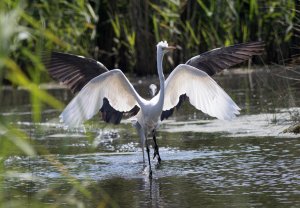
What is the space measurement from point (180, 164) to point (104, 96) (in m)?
1.08

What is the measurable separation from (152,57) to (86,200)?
1006 centimetres

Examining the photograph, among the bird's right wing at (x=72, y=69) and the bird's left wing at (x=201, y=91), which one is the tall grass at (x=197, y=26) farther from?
the bird's right wing at (x=72, y=69)

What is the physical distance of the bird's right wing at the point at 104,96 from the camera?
8.12 metres

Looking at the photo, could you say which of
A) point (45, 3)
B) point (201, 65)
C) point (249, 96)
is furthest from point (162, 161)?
point (45, 3)

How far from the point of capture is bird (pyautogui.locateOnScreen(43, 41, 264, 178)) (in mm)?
8922

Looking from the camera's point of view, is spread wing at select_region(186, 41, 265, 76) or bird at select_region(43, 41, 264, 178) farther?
spread wing at select_region(186, 41, 265, 76)

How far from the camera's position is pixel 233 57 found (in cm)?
967

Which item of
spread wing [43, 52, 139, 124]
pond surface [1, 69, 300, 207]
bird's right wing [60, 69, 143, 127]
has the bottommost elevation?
pond surface [1, 69, 300, 207]

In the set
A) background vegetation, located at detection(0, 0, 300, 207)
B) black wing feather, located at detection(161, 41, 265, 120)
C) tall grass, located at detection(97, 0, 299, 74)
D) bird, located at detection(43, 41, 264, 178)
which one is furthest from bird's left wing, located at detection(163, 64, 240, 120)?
tall grass, located at detection(97, 0, 299, 74)

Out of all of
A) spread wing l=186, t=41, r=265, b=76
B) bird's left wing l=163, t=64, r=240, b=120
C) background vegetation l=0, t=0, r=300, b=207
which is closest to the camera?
bird's left wing l=163, t=64, r=240, b=120

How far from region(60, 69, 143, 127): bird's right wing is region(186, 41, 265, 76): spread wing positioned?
846 mm

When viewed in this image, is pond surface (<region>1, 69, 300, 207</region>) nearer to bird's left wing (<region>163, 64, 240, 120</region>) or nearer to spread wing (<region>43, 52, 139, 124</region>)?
bird's left wing (<region>163, 64, 240, 120</region>)

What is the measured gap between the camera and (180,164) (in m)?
8.71

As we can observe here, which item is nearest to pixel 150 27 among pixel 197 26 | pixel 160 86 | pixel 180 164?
pixel 197 26
